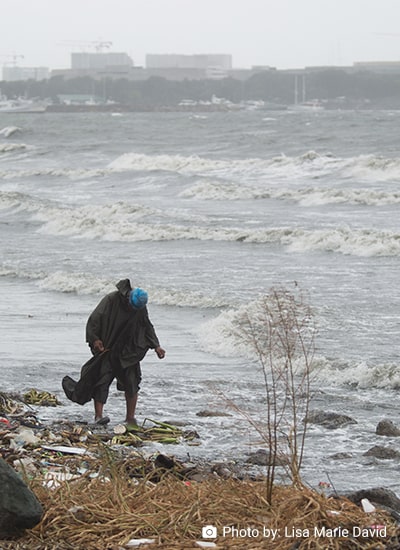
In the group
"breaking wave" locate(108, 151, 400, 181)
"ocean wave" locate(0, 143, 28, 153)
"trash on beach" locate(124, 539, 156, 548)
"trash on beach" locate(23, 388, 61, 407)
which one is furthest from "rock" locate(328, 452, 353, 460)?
"ocean wave" locate(0, 143, 28, 153)

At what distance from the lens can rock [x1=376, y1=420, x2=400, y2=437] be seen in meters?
8.69

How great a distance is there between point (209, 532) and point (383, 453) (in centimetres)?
374

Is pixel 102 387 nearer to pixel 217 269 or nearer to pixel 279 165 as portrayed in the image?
pixel 217 269

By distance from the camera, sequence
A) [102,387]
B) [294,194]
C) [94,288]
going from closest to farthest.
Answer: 1. [102,387]
2. [94,288]
3. [294,194]

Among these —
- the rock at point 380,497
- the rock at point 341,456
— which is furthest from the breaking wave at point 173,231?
the rock at point 380,497

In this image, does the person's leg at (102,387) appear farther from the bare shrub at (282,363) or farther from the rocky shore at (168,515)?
the rocky shore at (168,515)

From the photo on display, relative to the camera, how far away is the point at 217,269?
1992cm

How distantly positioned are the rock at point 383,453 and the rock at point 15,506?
3950mm

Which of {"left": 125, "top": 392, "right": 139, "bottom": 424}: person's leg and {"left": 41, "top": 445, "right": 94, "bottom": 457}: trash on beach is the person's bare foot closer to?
{"left": 125, "top": 392, "right": 139, "bottom": 424}: person's leg

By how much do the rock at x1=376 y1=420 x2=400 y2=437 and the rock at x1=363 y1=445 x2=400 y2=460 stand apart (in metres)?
0.59

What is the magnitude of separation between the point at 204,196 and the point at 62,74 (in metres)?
150

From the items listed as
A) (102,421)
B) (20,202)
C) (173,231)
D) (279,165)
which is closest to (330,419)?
(102,421)

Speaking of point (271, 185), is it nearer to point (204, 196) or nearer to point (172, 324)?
point (204, 196)

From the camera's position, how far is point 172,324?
1459cm
